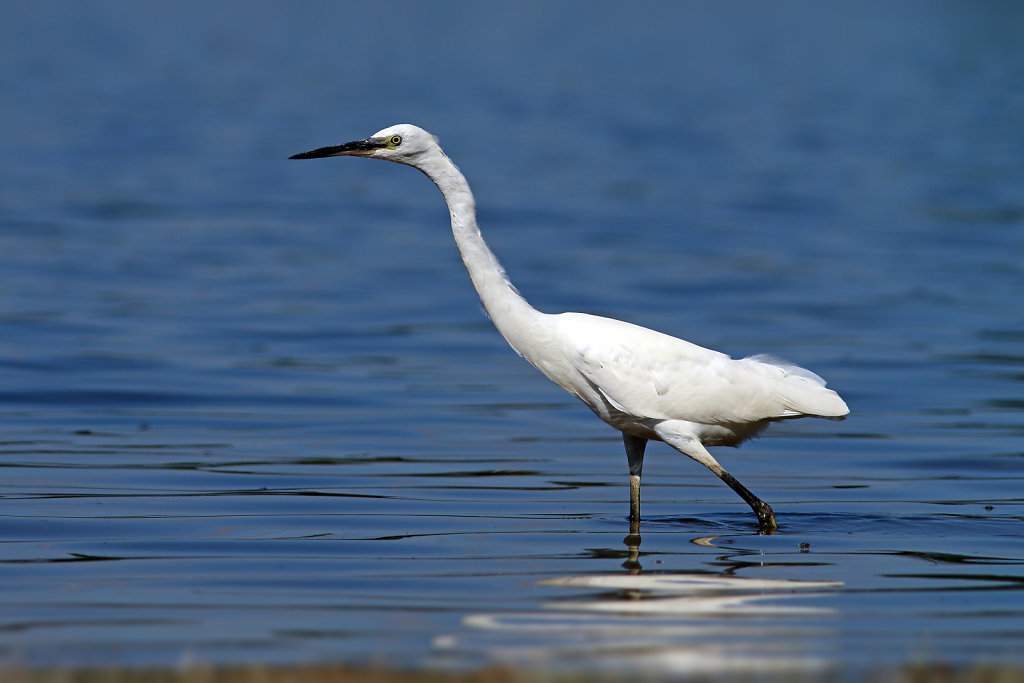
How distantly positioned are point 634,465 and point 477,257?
1.69 m

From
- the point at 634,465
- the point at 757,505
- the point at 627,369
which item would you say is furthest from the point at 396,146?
the point at 757,505

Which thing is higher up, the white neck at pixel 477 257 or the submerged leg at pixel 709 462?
the white neck at pixel 477 257

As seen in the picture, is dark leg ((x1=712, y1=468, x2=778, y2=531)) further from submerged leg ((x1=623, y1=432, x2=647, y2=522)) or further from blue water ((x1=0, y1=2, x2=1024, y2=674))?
submerged leg ((x1=623, y1=432, x2=647, y2=522))

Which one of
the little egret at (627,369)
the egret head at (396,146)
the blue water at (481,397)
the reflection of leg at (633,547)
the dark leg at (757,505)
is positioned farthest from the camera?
the dark leg at (757,505)

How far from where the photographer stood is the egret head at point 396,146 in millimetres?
9141

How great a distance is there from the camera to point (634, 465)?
9719 millimetres

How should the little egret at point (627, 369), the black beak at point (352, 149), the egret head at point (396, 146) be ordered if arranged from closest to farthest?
the black beak at point (352, 149), the egret head at point (396, 146), the little egret at point (627, 369)

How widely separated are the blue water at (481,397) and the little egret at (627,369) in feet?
2.19

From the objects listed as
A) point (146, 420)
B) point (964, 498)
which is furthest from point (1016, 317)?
point (146, 420)

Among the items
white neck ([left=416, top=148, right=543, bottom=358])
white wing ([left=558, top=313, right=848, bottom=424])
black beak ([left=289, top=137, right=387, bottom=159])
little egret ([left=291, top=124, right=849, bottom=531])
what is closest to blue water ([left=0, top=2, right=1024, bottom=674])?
little egret ([left=291, top=124, right=849, bottom=531])

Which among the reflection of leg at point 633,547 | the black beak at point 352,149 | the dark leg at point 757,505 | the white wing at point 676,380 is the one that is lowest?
the reflection of leg at point 633,547

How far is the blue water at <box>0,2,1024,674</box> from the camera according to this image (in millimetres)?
7289

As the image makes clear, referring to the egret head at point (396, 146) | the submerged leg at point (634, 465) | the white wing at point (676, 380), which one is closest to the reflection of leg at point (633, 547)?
the submerged leg at point (634, 465)

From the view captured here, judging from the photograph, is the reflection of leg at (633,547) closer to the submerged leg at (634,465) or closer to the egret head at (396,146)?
the submerged leg at (634,465)
